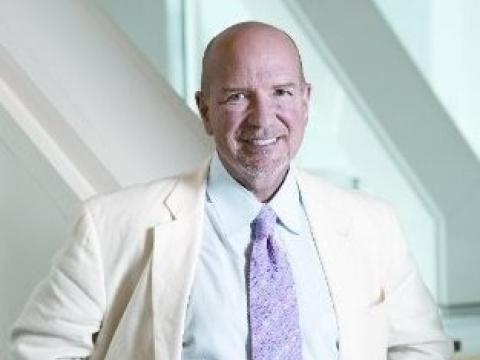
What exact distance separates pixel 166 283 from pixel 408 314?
0.46 metres

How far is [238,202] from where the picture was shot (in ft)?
4.74

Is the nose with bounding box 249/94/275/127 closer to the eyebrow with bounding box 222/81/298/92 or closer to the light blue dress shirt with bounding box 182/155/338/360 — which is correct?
the eyebrow with bounding box 222/81/298/92

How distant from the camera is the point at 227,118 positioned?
137 cm

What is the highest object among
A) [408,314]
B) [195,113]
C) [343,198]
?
[195,113]

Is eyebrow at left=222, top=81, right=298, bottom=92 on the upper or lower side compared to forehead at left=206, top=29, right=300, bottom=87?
lower

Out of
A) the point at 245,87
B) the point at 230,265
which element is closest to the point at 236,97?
the point at 245,87

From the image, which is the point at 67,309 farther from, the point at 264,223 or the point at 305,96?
the point at 305,96

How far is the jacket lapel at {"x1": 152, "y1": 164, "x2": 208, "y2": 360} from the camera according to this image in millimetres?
1347

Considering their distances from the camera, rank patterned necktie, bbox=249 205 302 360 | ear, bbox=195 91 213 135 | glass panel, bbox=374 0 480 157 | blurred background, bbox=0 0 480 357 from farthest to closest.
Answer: glass panel, bbox=374 0 480 157 < blurred background, bbox=0 0 480 357 < ear, bbox=195 91 213 135 < patterned necktie, bbox=249 205 302 360

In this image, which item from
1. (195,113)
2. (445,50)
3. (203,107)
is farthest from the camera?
(445,50)

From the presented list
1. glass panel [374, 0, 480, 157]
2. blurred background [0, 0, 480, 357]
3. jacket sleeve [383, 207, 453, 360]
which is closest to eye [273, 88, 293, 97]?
jacket sleeve [383, 207, 453, 360]

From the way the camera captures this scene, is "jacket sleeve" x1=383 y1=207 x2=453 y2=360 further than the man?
Yes

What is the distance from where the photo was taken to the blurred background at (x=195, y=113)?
1.84 m

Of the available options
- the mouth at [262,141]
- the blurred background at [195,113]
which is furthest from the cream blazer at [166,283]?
the blurred background at [195,113]
